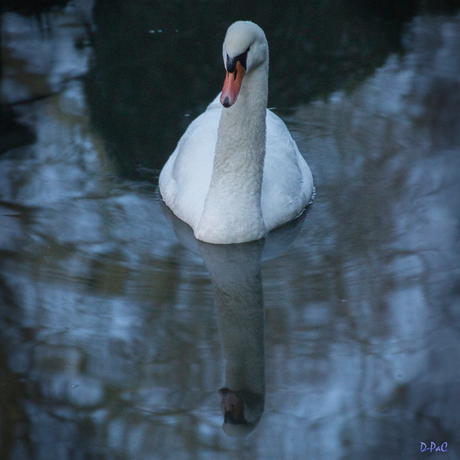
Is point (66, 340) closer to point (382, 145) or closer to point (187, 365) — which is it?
point (187, 365)

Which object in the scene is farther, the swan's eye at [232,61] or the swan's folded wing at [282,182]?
the swan's folded wing at [282,182]

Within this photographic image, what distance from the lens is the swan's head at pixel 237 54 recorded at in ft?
14.3

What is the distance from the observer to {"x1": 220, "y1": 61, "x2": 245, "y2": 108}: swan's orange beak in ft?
14.3

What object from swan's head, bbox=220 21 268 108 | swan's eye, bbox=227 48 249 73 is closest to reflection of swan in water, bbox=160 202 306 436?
swan's head, bbox=220 21 268 108

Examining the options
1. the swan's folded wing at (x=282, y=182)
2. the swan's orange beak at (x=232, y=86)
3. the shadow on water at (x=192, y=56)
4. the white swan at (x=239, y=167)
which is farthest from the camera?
the shadow on water at (x=192, y=56)

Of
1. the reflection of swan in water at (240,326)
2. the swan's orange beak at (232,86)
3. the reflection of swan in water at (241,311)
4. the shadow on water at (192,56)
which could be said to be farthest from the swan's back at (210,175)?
the swan's orange beak at (232,86)

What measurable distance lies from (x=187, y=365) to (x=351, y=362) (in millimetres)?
969

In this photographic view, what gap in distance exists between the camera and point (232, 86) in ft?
14.5

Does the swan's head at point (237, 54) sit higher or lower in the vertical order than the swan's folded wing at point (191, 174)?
higher

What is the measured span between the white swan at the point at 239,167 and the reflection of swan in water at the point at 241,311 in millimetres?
84

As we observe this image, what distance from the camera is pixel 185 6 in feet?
34.4

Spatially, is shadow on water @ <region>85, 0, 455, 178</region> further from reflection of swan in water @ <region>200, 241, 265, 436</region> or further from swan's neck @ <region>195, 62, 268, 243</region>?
reflection of swan in water @ <region>200, 241, 265, 436</region>

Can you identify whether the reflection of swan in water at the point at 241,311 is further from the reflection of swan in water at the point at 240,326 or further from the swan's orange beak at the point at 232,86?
the swan's orange beak at the point at 232,86

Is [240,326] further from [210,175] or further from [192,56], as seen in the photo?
[192,56]
